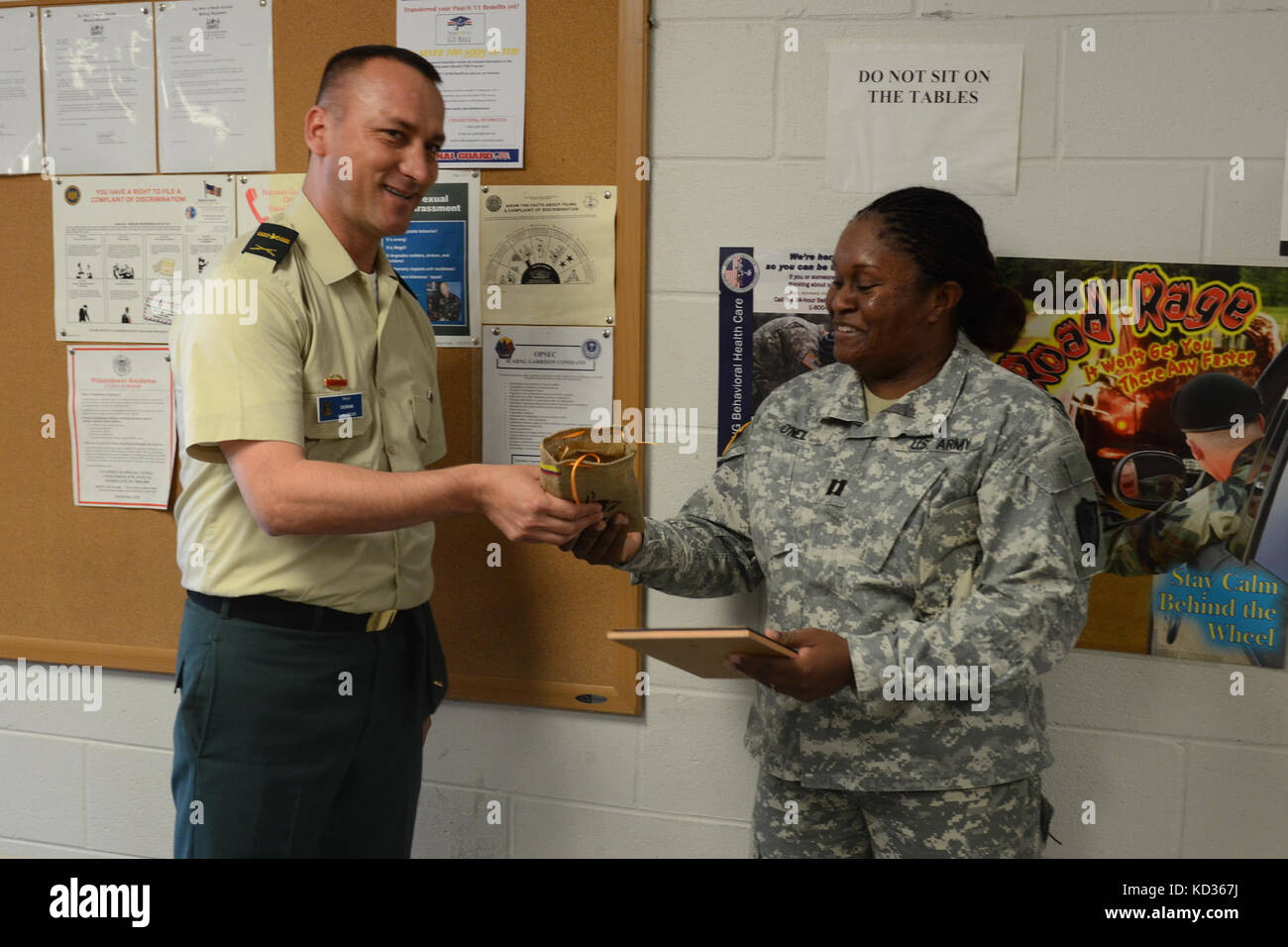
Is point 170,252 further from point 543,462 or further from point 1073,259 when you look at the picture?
point 1073,259

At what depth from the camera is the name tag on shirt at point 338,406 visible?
164 cm

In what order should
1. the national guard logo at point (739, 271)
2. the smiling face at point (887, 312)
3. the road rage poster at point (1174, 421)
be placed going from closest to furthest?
the smiling face at point (887, 312) < the road rage poster at point (1174, 421) < the national guard logo at point (739, 271)

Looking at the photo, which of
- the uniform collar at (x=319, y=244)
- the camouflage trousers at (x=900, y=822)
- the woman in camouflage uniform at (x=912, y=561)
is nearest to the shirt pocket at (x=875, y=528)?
the woman in camouflage uniform at (x=912, y=561)

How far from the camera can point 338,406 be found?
1.66 m

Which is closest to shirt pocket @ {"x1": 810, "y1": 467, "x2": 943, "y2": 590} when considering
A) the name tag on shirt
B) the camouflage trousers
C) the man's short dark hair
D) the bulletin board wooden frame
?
the camouflage trousers

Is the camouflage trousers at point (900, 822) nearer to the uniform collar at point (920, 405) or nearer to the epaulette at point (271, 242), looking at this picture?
the uniform collar at point (920, 405)

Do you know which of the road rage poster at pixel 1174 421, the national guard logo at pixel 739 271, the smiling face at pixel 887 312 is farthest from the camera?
the national guard logo at pixel 739 271

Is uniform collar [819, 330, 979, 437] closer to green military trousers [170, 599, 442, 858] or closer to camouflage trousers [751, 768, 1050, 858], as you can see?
camouflage trousers [751, 768, 1050, 858]

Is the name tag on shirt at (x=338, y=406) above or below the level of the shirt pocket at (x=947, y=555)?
above

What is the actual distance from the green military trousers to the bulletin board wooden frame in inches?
16.8

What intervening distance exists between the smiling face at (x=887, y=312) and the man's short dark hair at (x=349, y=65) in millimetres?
750

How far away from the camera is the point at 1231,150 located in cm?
178
